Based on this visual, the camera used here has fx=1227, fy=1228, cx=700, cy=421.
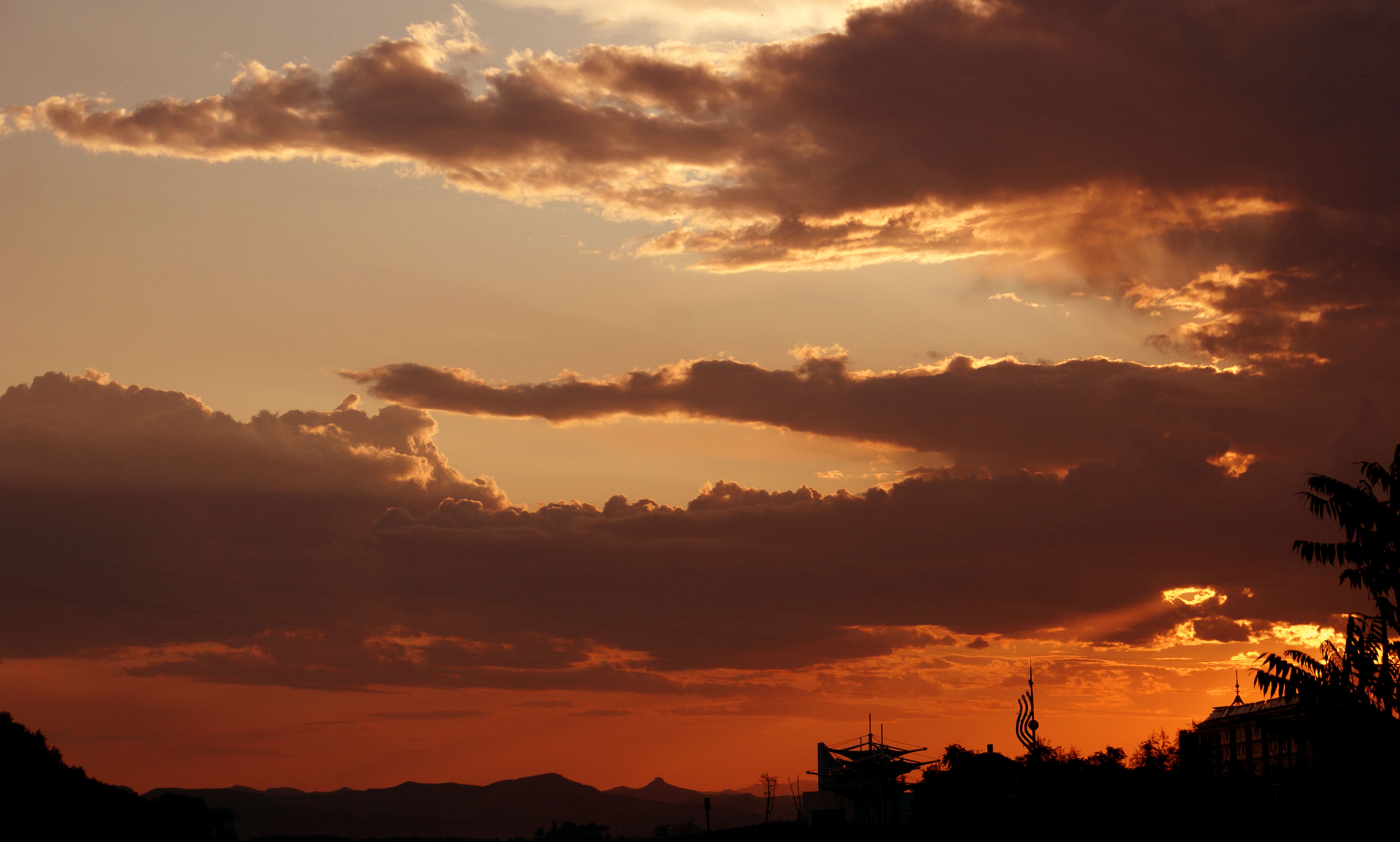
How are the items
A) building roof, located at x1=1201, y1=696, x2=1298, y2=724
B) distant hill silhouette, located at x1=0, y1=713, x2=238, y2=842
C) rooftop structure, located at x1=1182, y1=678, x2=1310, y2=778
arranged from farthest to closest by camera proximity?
building roof, located at x1=1201, y1=696, x2=1298, y2=724 < rooftop structure, located at x1=1182, y1=678, x2=1310, y2=778 < distant hill silhouette, located at x1=0, y1=713, x2=238, y2=842

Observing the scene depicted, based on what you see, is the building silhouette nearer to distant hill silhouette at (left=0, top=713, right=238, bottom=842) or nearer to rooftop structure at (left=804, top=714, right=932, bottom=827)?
rooftop structure at (left=804, top=714, right=932, bottom=827)

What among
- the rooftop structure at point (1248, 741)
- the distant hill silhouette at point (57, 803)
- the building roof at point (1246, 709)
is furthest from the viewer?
the building roof at point (1246, 709)

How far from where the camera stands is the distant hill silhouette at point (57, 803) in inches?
3184

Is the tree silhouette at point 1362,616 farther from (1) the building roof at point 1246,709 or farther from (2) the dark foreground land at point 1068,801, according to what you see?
(1) the building roof at point 1246,709

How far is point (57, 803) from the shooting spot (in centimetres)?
8762

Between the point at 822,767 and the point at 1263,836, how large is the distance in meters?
108

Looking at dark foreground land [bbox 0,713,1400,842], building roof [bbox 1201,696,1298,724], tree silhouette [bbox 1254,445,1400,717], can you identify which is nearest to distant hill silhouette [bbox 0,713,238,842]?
dark foreground land [bbox 0,713,1400,842]

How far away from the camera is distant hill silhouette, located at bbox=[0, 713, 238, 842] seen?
80875 millimetres

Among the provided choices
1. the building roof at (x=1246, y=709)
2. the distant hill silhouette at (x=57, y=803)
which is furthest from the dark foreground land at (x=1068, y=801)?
the building roof at (x=1246, y=709)

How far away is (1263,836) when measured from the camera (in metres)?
62.6

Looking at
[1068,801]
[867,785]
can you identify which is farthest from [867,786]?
[1068,801]

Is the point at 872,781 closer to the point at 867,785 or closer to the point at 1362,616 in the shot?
the point at 867,785

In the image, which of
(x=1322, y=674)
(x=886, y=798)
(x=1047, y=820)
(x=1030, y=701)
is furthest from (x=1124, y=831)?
(x=886, y=798)

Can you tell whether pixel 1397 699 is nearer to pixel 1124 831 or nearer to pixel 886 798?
pixel 1124 831
